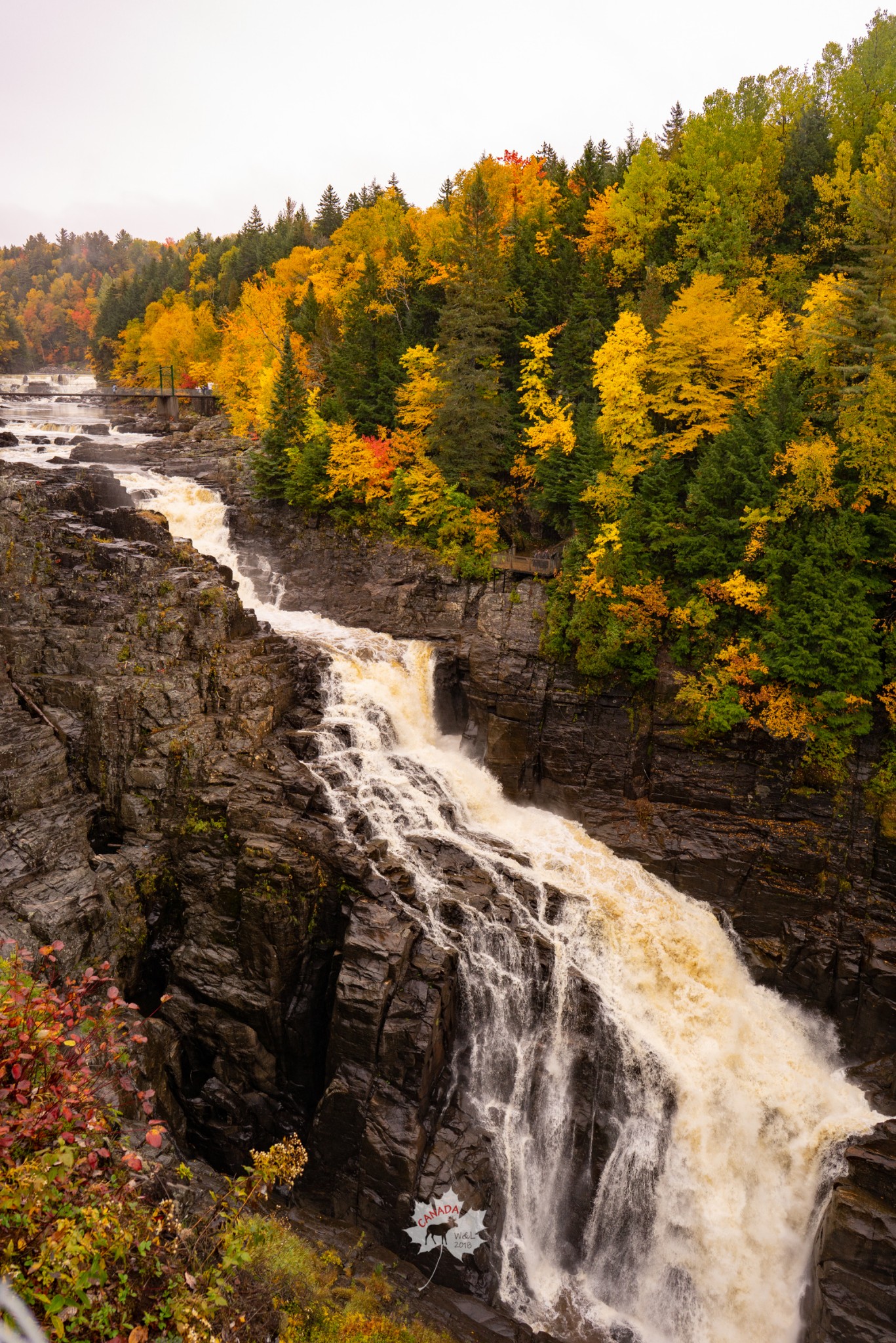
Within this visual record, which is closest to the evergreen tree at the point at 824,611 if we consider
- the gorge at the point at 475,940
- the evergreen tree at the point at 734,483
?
the evergreen tree at the point at 734,483

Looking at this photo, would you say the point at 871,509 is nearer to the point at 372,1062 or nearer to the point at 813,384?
the point at 813,384

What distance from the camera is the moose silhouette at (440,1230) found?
1603 cm

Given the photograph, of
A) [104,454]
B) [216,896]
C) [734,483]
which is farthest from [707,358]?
[104,454]

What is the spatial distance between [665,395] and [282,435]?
788 inches

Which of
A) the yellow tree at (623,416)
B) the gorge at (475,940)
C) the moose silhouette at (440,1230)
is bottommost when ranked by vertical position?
the moose silhouette at (440,1230)

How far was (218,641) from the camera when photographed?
2455 cm

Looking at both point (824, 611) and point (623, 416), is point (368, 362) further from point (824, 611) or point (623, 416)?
point (824, 611)

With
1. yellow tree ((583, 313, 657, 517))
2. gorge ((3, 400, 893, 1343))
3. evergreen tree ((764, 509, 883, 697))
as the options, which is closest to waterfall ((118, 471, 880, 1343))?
gorge ((3, 400, 893, 1343))

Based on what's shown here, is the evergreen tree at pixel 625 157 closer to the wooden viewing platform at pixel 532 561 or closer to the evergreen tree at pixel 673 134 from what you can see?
the evergreen tree at pixel 673 134

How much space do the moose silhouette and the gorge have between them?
76cm

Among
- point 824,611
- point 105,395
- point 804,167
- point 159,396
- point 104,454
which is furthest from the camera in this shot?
point 159,396

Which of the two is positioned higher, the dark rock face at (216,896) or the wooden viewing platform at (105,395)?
the wooden viewing platform at (105,395)

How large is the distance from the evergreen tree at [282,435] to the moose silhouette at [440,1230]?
30.9 meters

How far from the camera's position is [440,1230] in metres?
16.1
